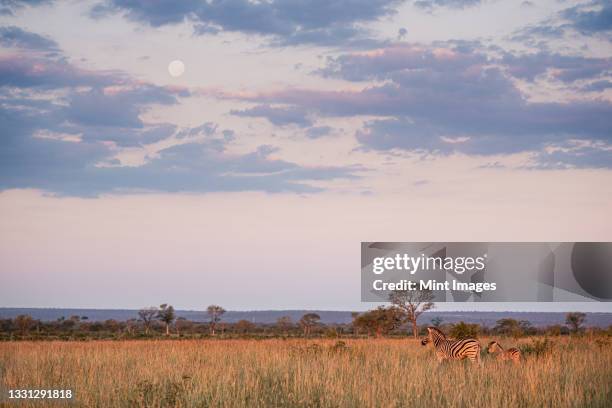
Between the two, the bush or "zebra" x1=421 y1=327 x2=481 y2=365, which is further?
the bush

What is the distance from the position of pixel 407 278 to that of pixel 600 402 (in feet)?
171

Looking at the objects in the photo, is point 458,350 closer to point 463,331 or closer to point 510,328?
point 463,331

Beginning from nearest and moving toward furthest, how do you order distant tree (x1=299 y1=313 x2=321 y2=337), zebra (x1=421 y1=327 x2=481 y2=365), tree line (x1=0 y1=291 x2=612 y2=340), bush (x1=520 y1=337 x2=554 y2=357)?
zebra (x1=421 y1=327 x2=481 y2=365), bush (x1=520 y1=337 x2=554 y2=357), tree line (x1=0 y1=291 x2=612 y2=340), distant tree (x1=299 y1=313 x2=321 y2=337)

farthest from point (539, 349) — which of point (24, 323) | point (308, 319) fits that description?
point (308, 319)

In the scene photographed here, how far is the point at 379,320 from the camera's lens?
80000mm

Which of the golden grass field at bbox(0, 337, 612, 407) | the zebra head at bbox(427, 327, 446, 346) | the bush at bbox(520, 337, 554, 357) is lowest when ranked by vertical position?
the golden grass field at bbox(0, 337, 612, 407)

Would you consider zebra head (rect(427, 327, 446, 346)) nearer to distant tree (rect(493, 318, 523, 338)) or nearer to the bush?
the bush

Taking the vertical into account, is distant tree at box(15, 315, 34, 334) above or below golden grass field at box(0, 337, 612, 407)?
below

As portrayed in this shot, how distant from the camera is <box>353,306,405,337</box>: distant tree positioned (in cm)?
7619

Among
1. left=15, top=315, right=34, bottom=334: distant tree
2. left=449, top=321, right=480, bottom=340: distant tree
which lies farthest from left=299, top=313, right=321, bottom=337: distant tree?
left=449, top=321, right=480, bottom=340: distant tree

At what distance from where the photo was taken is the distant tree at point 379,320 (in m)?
76.2

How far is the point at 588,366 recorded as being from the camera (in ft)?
60.8

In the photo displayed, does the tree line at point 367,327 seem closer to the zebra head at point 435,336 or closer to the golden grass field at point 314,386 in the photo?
the zebra head at point 435,336

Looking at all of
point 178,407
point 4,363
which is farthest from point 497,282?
point 178,407
